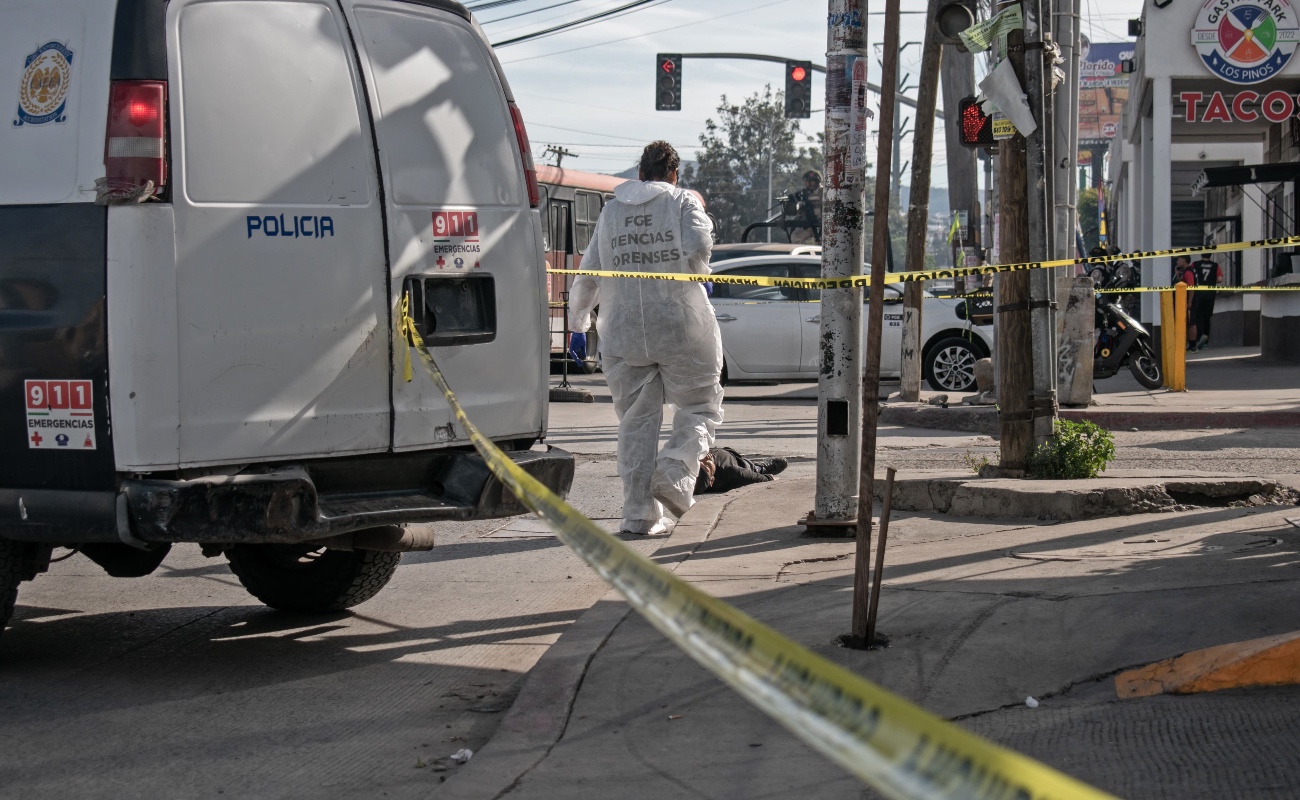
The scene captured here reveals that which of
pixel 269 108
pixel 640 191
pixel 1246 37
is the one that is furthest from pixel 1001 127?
pixel 1246 37

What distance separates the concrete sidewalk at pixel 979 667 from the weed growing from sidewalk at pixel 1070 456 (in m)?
1.15

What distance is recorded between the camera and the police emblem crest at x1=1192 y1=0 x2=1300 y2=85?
63.2ft

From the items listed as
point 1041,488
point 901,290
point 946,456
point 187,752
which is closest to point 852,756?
point 187,752

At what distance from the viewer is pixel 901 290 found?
16.4 metres

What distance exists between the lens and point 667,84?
25641 millimetres

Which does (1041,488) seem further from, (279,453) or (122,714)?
(122,714)

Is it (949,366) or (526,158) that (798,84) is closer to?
(949,366)

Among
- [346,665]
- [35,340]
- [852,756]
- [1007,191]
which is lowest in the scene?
[346,665]

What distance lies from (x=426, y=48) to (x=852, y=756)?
3973 mm

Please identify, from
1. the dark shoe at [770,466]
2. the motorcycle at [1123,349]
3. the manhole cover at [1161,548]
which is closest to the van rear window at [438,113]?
the manhole cover at [1161,548]

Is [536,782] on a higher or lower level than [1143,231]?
lower

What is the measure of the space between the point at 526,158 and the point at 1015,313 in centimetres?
351

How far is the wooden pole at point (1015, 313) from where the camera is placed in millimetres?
7727

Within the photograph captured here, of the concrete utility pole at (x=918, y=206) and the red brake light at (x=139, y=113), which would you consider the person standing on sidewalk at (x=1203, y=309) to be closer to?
the concrete utility pole at (x=918, y=206)
